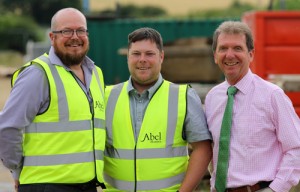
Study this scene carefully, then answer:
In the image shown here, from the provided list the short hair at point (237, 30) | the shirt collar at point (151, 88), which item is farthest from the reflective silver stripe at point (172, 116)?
the short hair at point (237, 30)

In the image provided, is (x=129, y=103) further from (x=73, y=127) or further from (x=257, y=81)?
(x=257, y=81)

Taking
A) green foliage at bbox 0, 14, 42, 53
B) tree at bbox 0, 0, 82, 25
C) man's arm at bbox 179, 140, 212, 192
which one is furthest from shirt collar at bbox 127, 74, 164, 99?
→ tree at bbox 0, 0, 82, 25

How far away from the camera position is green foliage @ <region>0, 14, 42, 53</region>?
47156 millimetres

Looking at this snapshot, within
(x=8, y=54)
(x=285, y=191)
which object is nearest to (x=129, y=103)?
(x=285, y=191)

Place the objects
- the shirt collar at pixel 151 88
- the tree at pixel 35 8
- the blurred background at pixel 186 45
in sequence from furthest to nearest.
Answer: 1. the tree at pixel 35 8
2. the blurred background at pixel 186 45
3. the shirt collar at pixel 151 88

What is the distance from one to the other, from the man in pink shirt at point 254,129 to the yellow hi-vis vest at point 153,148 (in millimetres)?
262

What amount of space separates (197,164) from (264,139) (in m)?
0.49

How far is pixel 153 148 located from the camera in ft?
15.2

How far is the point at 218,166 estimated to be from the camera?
4.55 meters

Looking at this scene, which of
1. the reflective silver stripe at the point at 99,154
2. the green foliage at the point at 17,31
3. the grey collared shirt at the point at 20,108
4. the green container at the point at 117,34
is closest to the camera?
the grey collared shirt at the point at 20,108

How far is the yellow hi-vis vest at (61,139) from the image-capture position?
14.9 feet

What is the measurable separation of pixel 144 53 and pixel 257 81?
0.73m

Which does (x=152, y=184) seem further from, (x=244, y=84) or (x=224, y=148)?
(x=244, y=84)

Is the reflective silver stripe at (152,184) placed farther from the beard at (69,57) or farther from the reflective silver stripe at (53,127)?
the beard at (69,57)
